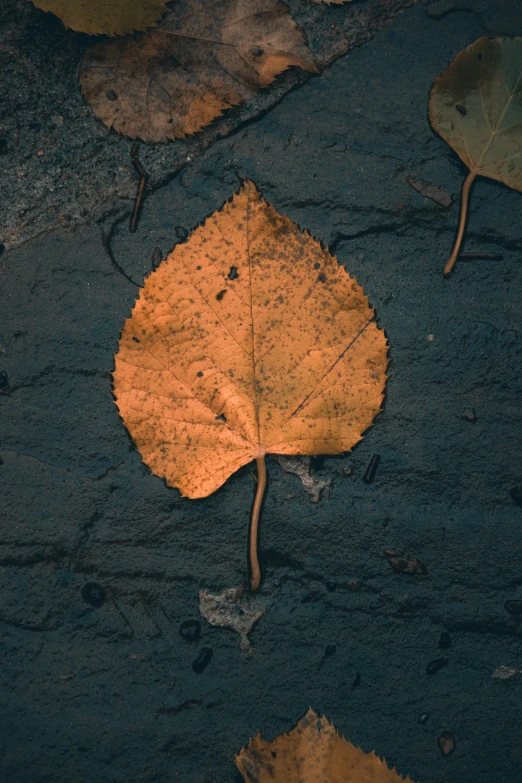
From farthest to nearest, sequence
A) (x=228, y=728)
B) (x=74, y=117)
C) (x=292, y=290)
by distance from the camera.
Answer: (x=74, y=117), (x=228, y=728), (x=292, y=290)

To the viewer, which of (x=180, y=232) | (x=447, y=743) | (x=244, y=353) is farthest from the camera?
(x=180, y=232)

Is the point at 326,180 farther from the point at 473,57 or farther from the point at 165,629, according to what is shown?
the point at 165,629

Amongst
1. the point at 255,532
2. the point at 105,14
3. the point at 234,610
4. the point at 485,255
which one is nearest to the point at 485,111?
the point at 485,255

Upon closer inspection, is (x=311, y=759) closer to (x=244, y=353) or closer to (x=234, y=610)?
(x=234, y=610)

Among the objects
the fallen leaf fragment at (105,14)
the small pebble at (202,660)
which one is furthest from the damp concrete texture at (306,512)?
the fallen leaf fragment at (105,14)

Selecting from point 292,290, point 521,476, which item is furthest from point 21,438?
point 521,476

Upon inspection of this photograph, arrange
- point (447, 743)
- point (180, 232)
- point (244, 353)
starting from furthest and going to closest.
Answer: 1. point (180, 232)
2. point (447, 743)
3. point (244, 353)
